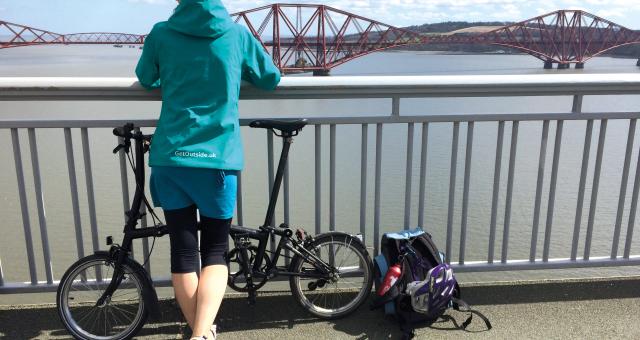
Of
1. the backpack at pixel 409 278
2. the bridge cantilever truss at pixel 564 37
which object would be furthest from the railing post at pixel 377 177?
the bridge cantilever truss at pixel 564 37

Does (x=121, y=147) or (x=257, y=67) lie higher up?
(x=257, y=67)

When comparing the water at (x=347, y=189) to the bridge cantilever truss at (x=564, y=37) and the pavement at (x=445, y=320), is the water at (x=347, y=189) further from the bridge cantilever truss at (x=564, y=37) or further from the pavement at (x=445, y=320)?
the bridge cantilever truss at (x=564, y=37)

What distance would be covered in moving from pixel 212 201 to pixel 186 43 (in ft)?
1.91

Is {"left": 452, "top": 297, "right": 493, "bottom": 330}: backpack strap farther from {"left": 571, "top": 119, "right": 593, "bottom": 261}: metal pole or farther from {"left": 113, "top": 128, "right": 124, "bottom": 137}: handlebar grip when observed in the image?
{"left": 113, "top": 128, "right": 124, "bottom": 137}: handlebar grip

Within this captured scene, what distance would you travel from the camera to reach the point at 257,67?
6.93 feet

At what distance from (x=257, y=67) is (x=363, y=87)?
537mm

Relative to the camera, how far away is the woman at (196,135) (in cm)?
185

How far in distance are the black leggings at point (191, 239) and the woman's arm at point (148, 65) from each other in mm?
533

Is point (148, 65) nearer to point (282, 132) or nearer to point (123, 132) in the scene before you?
point (123, 132)

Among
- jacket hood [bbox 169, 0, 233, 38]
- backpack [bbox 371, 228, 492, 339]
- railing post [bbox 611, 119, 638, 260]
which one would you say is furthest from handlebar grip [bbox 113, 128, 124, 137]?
railing post [bbox 611, 119, 638, 260]

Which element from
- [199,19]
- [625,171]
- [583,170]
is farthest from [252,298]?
[625,171]

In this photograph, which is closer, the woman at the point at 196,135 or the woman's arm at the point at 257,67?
the woman at the point at 196,135

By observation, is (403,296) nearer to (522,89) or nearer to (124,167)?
(522,89)

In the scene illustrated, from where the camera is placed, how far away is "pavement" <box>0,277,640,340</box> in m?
2.41
